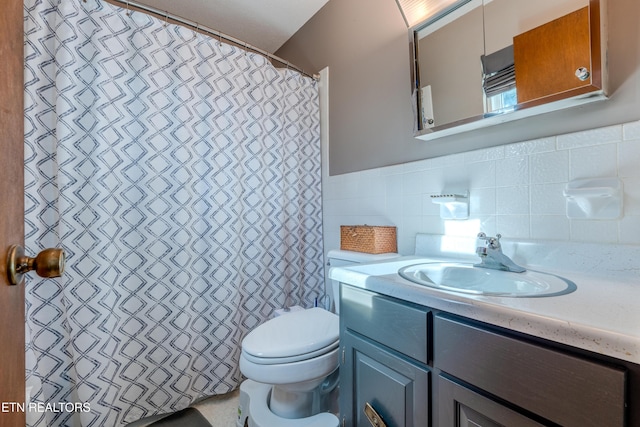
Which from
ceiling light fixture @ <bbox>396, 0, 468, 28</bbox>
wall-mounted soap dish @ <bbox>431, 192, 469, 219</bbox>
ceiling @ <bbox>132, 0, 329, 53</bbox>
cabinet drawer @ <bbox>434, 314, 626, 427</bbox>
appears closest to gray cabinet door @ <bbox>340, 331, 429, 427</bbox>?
cabinet drawer @ <bbox>434, 314, 626, 427</bbox>

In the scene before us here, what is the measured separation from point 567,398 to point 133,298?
61.0 inches

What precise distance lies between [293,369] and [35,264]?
845mm

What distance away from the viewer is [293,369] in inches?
41.3

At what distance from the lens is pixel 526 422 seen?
53 centimetres

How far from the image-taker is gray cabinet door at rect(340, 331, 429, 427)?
71cm

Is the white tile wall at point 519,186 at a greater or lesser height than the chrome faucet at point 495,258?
greater

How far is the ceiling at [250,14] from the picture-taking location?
1.91 metres

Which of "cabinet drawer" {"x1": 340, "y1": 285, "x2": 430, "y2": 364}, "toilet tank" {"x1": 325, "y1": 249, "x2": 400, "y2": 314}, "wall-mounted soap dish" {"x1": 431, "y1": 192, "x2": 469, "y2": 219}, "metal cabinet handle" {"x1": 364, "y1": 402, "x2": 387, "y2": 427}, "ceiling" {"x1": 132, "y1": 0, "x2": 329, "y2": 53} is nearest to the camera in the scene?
"cabinet drawer" {"x1": 340, "y1": 285, "x2": 430, "y2": 364}

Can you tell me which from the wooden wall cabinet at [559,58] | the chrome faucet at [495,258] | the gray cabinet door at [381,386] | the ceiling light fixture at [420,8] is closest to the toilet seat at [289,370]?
the gray cabinet door at [381,386]

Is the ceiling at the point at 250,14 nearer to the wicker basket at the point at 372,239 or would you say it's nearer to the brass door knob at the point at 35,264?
the wicker basket at the point at 372,239

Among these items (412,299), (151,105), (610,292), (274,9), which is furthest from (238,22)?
(610,292)

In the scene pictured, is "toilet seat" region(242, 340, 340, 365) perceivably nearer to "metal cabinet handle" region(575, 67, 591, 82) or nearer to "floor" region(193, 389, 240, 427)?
"floor" region(193, 389, 240, 427)

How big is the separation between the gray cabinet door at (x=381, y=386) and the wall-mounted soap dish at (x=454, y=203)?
629 millimetres

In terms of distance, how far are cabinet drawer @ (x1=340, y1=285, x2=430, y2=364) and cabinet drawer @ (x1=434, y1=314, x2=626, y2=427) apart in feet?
0.18
